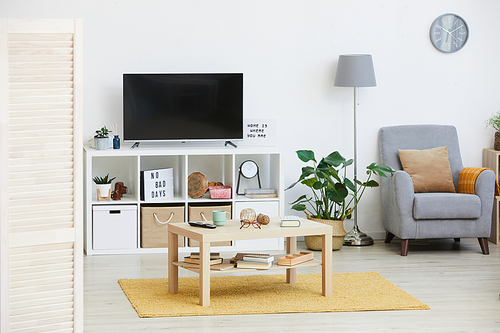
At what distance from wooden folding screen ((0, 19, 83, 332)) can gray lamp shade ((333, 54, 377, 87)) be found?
3156mm

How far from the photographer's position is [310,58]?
16.6 ft

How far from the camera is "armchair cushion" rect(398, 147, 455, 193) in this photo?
4.78 m

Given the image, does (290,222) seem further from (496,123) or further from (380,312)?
(496,123)

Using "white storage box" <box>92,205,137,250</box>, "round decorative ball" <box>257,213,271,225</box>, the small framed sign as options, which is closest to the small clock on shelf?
the small framed sign

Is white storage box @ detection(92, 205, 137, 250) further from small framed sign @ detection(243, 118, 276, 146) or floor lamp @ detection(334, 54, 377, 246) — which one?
Result: floor lamp @ detection(334, 54, 377, 246)

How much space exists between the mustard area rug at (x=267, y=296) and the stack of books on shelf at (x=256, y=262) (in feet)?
0.62

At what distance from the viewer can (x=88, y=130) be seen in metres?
4.79

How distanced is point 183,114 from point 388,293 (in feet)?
7.27

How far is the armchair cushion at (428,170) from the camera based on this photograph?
4777 mm

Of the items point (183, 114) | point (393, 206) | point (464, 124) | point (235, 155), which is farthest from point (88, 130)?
point (464, 124)

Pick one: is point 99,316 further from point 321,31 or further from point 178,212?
point 321,31

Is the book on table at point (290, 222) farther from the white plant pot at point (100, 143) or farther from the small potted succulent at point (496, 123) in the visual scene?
the small potted succulent at point (496, 123)

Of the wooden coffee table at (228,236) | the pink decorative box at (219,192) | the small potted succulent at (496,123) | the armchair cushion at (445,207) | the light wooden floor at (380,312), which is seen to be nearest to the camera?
the light wooden floor at (380,312)

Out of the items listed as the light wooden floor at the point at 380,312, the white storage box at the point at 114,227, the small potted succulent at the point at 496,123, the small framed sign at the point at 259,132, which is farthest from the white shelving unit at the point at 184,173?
the small potted succulent at the point at 496,123
